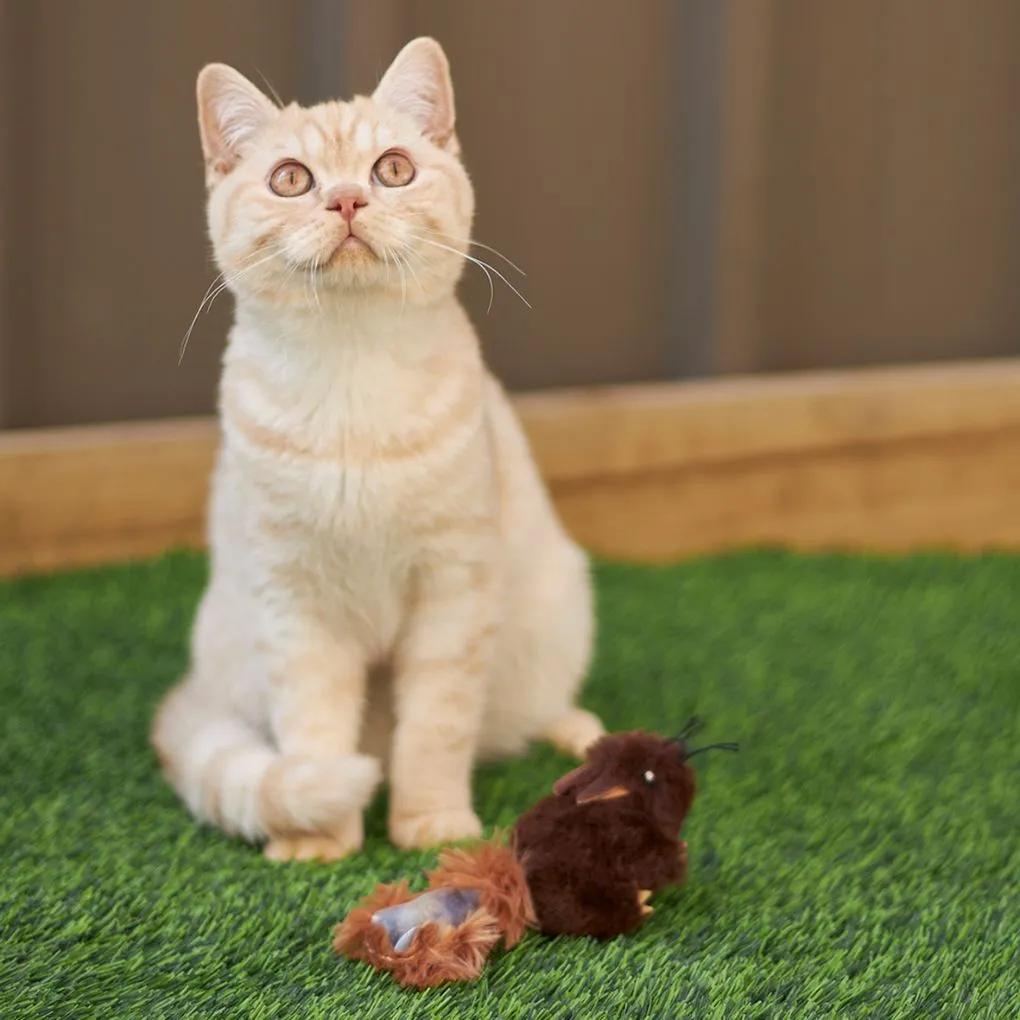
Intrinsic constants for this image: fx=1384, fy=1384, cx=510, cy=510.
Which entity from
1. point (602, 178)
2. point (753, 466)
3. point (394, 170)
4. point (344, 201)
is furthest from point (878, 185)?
point (344, 201)

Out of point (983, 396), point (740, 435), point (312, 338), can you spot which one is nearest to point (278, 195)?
point (312, 338)

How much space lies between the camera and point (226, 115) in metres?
1.54

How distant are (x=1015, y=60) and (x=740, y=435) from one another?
1257 mm

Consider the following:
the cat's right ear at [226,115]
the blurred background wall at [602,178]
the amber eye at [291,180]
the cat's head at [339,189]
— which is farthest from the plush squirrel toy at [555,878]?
the blurred background wall at [602,178]

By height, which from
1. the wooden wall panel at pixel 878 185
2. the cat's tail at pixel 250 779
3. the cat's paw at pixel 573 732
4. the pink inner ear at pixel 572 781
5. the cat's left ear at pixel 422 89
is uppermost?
the cat's left ear at pixel 422 89

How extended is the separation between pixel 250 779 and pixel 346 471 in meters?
0.35

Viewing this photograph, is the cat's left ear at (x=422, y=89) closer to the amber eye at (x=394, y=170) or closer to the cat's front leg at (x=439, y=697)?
the amber eye at (x=394, y=170)

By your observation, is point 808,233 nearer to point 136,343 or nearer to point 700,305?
point 700,305

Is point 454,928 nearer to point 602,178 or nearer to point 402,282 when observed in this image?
point 402,282

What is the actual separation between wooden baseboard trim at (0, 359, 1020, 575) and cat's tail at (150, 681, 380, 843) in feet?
2.94

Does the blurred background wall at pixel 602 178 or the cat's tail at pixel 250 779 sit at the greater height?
the blurred background wall at pixel 602 178

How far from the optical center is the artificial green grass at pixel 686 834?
47.8 inches

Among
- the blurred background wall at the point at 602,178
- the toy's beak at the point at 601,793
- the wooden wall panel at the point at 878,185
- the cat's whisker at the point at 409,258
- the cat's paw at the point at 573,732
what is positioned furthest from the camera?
the wooden wall panel at the point at 878,185

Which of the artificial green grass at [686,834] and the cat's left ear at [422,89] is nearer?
the artificial green grass at [686,834]
